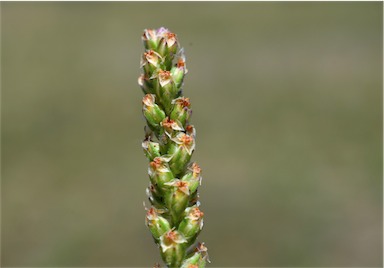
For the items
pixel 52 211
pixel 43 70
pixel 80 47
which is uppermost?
pixel 80 47

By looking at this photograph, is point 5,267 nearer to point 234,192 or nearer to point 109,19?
point 234,192

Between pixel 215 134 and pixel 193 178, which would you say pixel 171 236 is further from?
pixel 215 134

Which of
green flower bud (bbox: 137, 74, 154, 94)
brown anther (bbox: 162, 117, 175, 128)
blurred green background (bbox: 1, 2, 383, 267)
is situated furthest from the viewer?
blurred green background (bbox: 1, 2, 383, 267)

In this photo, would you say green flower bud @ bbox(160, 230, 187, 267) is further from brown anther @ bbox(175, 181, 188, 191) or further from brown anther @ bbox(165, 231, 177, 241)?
brown anther @ bbox(175, 181, 188, 191)

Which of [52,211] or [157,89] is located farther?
[52,211]

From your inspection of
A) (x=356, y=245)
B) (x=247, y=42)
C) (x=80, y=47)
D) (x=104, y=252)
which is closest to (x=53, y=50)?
(x=80, y=47)

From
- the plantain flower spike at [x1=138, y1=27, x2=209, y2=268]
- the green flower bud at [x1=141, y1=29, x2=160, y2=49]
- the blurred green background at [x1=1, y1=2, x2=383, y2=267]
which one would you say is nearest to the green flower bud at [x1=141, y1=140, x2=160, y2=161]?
the plantain flower spike at [x1=138, y1=27, x2=209, y2=268]

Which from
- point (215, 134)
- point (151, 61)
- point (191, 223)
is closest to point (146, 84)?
point (151, 61)
